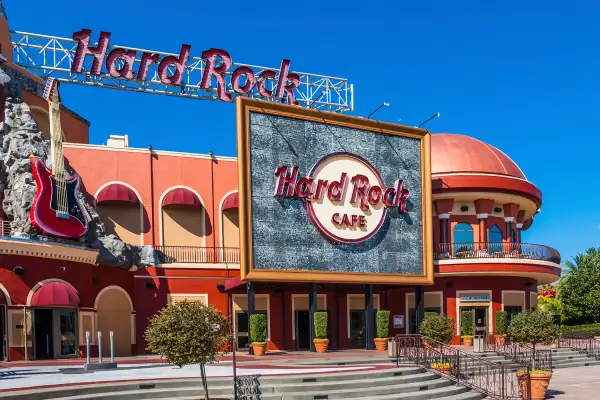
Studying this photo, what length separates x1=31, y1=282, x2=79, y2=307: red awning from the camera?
3062 cm

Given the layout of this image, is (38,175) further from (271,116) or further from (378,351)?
(378,351)

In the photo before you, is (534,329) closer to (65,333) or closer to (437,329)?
(437,329)

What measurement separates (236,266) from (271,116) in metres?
9.16

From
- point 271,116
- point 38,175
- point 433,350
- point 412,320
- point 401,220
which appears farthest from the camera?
point 412,320

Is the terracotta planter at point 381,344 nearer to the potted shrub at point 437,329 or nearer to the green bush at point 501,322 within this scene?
the potted shrub at point 437,329

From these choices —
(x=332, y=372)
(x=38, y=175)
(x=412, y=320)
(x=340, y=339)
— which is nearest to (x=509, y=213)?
(x=412, y=320)

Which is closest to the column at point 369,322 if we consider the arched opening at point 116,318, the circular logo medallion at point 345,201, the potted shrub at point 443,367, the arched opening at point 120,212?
the circular logo medallion at point 345,201

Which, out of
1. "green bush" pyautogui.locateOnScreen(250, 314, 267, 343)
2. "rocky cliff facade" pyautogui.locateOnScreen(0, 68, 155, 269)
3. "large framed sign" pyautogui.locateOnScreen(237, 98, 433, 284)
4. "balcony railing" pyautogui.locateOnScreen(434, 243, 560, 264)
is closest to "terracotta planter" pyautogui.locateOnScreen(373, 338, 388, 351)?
"large framed sign" pyautogui.locateOnScreen(237, 98, 433, 284)

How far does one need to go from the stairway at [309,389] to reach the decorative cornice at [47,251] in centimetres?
1227

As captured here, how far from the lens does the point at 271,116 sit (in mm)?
35312

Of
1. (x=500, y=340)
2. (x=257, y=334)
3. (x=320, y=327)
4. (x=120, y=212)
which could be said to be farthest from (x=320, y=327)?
(x=120, y=212)

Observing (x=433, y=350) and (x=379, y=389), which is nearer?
(x=379, y=389)

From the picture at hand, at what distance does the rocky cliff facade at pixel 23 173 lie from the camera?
32250mm

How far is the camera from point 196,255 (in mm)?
40562
